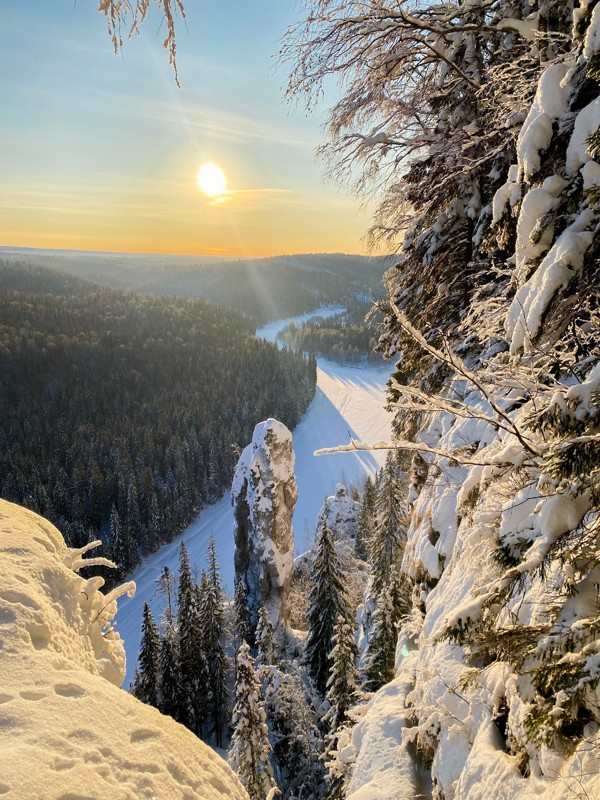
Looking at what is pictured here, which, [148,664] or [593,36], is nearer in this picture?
[593,36]

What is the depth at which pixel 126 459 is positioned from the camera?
63969mm

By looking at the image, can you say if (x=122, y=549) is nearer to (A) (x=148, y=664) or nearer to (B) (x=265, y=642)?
(A) (x=148, y=664)

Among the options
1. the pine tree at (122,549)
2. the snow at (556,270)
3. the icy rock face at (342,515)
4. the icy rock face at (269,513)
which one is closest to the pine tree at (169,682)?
the icy rock face at (269,513)

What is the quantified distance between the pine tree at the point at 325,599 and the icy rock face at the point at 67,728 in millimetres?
19867

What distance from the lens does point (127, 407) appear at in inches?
3211

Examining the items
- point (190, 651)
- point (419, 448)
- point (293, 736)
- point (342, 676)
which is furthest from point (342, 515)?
point (419, 448)

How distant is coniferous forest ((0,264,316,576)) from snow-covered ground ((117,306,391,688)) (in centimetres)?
254

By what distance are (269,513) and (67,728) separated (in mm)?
24488

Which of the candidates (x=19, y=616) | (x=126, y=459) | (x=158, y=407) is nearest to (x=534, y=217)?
(x=19, y=616)

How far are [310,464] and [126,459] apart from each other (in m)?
26.4

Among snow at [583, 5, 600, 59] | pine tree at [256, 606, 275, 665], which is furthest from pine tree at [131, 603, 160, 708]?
snow at [583, 5, 600, 59]

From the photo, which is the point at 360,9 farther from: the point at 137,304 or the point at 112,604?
the point at 137,304

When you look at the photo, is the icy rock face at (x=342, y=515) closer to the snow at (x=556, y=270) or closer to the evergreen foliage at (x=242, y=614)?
the evergreen foliage at (x=242, y=614)

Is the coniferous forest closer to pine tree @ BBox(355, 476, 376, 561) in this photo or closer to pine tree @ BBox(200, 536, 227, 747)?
pine tree @ BBox(355, 476, 376, 561)
